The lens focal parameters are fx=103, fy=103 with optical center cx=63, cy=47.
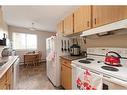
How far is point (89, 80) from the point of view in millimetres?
1370

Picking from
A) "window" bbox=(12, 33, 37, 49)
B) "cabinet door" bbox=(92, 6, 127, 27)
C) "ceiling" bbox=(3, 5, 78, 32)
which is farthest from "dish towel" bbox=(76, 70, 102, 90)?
"window" bbox=(12, 33, 37, 49)

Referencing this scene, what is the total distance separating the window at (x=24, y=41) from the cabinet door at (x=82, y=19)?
4641mm

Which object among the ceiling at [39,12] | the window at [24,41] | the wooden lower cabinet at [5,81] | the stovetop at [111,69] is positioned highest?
the ceiling at [39,12]

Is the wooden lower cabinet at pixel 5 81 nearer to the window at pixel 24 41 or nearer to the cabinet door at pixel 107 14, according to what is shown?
the cabinet door at pixel 107 14

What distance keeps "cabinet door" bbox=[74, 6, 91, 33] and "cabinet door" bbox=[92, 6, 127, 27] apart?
0.12 metres

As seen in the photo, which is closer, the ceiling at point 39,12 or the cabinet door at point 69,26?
the cabinet door at point 69,26

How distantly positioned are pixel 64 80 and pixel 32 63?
11.0ft

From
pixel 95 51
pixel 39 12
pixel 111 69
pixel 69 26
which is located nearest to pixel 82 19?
pixel 69 26

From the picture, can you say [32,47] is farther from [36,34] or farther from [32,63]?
[32,63]

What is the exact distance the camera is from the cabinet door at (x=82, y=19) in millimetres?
1834

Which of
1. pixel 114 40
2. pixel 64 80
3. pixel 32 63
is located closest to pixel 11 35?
pixel 32 63

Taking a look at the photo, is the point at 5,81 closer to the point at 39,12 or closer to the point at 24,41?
the point at 39,12

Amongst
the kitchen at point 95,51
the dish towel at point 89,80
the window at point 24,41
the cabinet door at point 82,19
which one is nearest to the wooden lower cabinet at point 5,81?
the kitchen at point 95,51

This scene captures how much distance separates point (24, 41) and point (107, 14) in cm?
550
